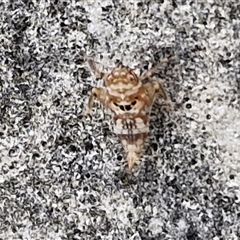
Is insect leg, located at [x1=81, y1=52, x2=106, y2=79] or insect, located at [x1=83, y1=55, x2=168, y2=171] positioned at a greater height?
insect leg, located at [x1=81, y1=52, x2=106, y2=79]

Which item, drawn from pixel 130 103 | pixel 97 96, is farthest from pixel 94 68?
pixel 130 103

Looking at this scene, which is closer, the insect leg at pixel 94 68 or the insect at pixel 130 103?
the insect at pixel 130 103

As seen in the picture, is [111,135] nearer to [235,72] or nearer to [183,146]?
[183,146]

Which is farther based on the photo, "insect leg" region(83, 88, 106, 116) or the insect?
"insect leg" region(83, 88, 106, 116)

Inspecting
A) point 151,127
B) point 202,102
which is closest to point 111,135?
point 151,127

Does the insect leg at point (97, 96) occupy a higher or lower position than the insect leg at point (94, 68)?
lower

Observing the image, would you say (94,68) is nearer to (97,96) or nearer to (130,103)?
(97,96)
